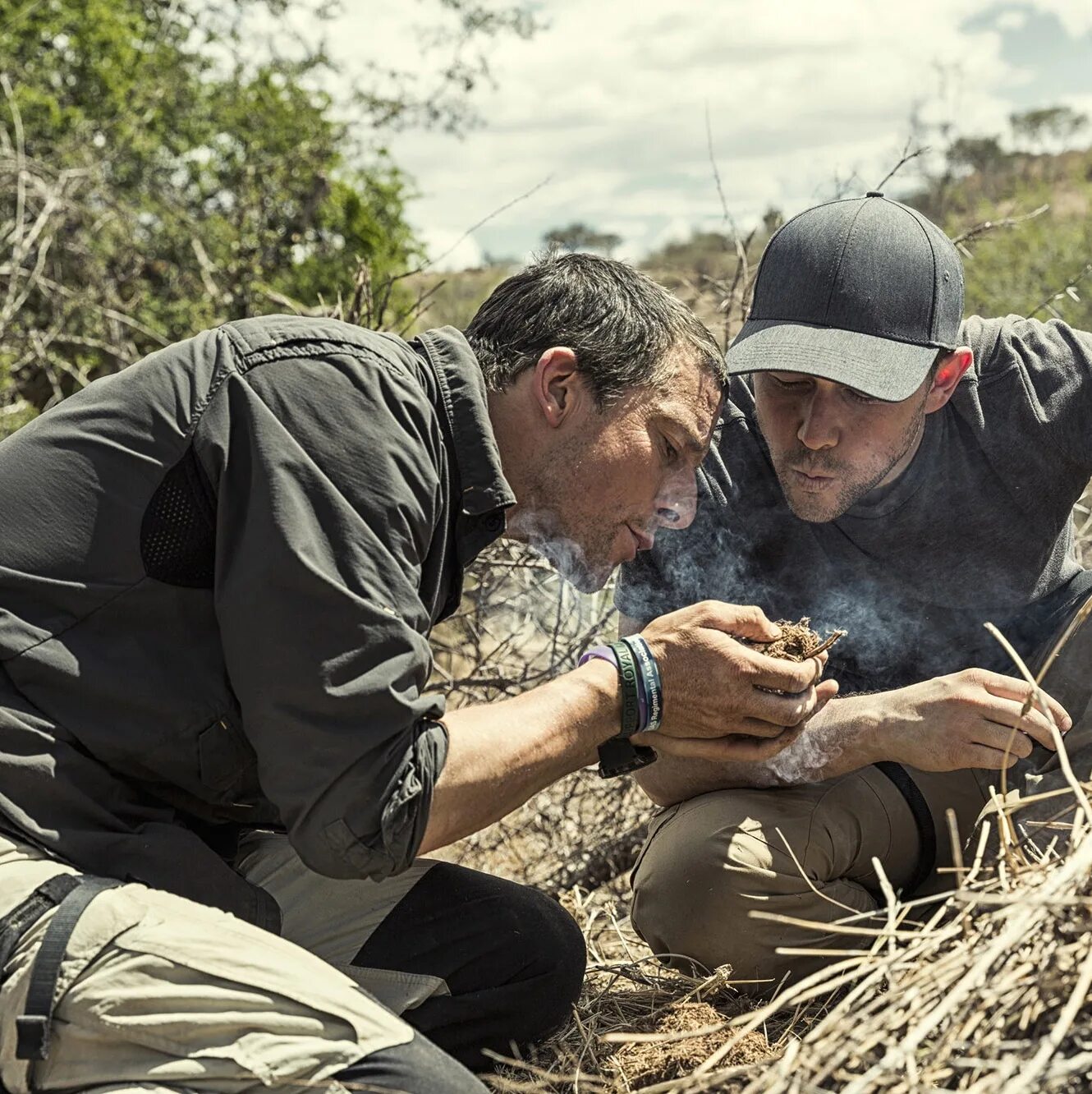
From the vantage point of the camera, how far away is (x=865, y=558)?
3.75 meters

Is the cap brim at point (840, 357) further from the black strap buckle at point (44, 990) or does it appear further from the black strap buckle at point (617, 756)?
the black strap buckle at point (44, 990)

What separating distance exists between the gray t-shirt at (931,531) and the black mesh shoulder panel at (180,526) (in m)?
1.54

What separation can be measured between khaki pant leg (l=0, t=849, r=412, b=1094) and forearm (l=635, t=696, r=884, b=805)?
151 centimetres

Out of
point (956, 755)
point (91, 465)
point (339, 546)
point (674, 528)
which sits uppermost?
point (91, 465)

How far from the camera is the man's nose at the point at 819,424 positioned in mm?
3482

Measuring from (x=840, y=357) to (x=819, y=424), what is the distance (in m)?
0.20

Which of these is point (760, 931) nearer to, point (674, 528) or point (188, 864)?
point (674, 528)

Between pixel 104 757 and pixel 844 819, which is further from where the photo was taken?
pixel 844 819

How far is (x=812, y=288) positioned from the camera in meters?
3.54

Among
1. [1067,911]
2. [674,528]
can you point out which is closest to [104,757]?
[674,528]

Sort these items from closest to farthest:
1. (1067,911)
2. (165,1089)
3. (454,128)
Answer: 1. (1067,911)
2. (165,1089)
3. (454,128)

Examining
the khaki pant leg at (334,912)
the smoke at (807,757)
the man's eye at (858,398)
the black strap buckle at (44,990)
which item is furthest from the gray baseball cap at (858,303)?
the black strap buckle at (44,990)

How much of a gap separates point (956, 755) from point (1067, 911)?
1.06 m

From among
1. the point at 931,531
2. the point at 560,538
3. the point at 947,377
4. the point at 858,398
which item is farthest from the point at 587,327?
the point at 931,531
